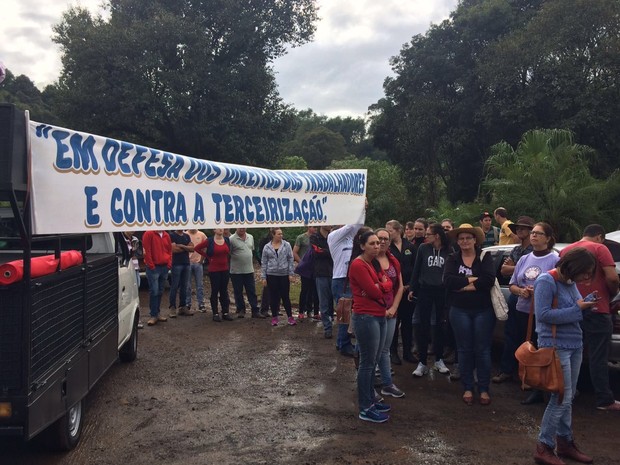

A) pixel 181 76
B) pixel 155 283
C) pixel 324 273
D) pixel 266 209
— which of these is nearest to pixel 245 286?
pixel 155 283

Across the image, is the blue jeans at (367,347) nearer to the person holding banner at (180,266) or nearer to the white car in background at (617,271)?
the white car in background at (617,271)

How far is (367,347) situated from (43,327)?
2.75 metres

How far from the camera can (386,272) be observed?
Answer: 5.69 m

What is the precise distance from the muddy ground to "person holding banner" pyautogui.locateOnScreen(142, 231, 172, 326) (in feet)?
6.84

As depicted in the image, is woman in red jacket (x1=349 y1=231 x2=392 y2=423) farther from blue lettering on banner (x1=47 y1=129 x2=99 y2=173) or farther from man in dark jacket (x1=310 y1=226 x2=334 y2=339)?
man in dark jacket (x1=310 y1=226 x2=334 y2=339)

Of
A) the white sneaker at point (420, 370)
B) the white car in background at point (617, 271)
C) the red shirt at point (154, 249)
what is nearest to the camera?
the white car in background at point (617, 271)

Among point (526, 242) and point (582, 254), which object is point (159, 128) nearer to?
point (526, 242)

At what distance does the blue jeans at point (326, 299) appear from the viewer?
8469mm

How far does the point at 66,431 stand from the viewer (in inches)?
173

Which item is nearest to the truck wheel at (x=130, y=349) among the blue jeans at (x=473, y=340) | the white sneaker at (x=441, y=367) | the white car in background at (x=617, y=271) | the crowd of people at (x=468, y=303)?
the crowd of people at (x=468, y=303)

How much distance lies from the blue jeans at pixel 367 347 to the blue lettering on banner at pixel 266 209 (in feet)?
4.87

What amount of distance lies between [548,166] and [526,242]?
7902 mm

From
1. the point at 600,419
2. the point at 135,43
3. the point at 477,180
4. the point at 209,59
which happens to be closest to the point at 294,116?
the point at 209,59

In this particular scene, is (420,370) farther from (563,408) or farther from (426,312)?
(563,408)
